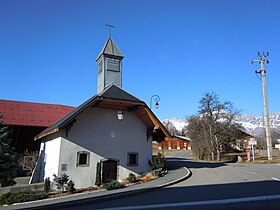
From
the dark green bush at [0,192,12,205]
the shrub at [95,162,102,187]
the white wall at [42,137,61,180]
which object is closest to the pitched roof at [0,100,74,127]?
the white wall at [42,137,61,180]

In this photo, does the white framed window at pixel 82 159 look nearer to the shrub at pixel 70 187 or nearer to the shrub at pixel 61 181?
the shrub at pixel 61 181

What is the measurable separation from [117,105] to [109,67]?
4.28 meters

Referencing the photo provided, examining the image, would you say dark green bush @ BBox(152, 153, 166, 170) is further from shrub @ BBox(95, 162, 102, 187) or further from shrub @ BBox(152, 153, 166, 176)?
shrub @ BBox(95, 162, 102, 187)

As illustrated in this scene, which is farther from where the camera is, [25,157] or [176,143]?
[176,143]

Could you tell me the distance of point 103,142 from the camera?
18.5 meters

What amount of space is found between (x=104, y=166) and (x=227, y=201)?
10.3 metres

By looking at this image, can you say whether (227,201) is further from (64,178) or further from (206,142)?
(206,142)

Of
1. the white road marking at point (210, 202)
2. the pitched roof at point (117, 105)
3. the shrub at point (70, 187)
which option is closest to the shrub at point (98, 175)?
the shrub at point (70, 187)

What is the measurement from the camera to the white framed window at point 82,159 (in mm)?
17438

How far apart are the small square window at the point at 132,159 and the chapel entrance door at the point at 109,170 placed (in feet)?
3.23

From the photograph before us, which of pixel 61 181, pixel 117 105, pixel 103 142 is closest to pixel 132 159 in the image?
pixel 103 142

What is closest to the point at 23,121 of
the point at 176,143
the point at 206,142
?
the point at 206,142

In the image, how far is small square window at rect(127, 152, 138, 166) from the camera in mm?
19047

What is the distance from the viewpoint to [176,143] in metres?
89.6
